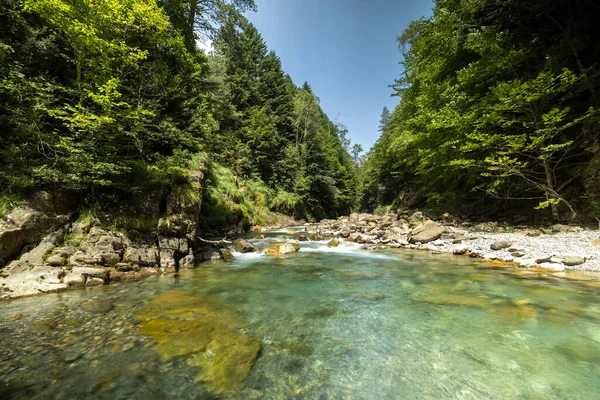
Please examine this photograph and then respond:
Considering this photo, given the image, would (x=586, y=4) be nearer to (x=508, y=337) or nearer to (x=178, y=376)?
(x=508, y=337)

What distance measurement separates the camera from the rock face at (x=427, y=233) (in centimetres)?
1011

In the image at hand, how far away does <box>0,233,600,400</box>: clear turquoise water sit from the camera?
2.30 m

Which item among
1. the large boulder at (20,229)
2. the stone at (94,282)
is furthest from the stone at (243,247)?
the large boulder at (20,229)

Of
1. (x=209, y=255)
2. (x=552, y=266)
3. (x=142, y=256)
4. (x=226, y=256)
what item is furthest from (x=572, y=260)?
(x=142, y=256)

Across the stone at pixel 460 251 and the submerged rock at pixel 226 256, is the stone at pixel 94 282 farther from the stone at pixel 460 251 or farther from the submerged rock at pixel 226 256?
the stone at pixel 460 251

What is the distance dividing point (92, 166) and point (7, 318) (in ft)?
11.5

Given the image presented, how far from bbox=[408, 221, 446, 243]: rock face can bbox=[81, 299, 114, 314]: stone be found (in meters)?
10.5

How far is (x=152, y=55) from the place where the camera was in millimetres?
9492

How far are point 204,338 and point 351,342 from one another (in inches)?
79.1

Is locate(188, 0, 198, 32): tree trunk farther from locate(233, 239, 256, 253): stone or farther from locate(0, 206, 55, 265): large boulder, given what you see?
locate(0, 206, 55, 265): large boulder

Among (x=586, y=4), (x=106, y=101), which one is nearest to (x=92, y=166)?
(x=106, y=101)

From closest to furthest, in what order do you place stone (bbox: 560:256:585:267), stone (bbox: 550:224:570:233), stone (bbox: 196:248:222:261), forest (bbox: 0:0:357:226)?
forest (bbox: 0:0:357:226), stone (bbox: 560:256:585:267), stone (bbox: 550:224:570:233), stone (bbox: 196:248:222:261)

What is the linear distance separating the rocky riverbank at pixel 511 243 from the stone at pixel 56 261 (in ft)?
33.4

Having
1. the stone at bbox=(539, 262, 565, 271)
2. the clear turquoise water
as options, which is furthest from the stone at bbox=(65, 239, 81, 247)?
the stone at bbox=(539, 262, 565, 271)
